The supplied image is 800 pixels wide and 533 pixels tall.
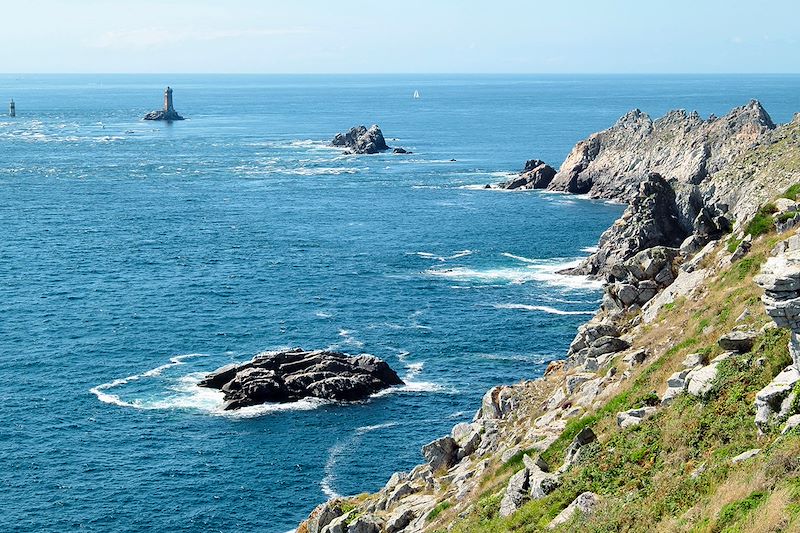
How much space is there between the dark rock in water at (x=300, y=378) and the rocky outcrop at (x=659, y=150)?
3405 inches

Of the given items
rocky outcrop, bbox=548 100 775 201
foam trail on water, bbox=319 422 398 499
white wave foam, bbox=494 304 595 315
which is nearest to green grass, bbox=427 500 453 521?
foam trail on water, bbox=319 422 398 499

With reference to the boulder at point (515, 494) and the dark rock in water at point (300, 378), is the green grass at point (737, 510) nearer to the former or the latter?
the boulder at point (515, 494)

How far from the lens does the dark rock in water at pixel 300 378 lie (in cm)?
8600

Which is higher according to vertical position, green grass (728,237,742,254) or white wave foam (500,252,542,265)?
green grass (728,237,742,254)

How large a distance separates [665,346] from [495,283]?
79.4m

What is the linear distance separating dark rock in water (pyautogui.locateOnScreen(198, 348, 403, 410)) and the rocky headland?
3235cm

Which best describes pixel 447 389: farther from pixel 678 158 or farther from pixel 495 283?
pixel 678 158

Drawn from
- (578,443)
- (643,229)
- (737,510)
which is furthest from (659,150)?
(737,510)

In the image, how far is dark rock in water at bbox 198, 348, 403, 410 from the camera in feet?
282

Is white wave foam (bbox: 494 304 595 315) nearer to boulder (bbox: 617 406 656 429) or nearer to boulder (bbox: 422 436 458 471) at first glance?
boulder (bbox: 422 436 458 471)

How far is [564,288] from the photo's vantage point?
389ft

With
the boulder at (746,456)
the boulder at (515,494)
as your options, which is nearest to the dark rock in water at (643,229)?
the boulder at (515,494)

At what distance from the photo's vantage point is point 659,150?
17900cm

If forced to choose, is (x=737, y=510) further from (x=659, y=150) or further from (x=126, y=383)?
(x=659, y=150)
